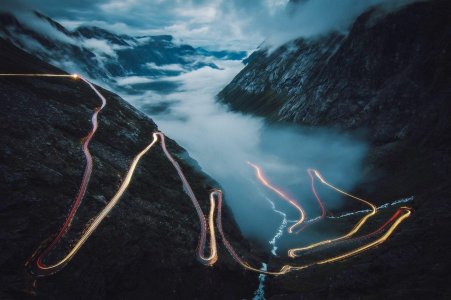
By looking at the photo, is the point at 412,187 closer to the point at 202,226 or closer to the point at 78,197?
the point at 202,226

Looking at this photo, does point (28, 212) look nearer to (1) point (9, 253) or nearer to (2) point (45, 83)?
(1) point (9, 253)

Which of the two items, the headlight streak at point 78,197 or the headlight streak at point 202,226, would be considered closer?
the headlight streak at point 78,197

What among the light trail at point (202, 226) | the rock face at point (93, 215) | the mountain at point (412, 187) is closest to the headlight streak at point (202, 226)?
the light trail at point (202, 226)

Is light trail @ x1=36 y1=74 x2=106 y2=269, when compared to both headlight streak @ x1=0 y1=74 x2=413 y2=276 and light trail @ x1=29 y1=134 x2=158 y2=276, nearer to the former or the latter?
headlight streak @ x1=0 y1=74 x2=413 y2=276

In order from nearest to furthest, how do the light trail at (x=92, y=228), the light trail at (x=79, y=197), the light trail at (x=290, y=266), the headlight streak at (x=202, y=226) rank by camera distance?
the light trail at (x=92, y=228), the light trail at (x=79, y=197), the headlight streak at (x=202, y=226), the light trail at (x=290, y=266)

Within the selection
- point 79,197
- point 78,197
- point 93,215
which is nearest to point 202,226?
point 93,215

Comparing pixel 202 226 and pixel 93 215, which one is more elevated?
pixel 202 226

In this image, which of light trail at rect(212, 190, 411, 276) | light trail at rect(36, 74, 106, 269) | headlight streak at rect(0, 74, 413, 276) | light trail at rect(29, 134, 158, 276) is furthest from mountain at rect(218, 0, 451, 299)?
light trail at rect(36, 74, 106, 269)

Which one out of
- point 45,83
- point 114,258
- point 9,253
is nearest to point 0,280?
point 9,253

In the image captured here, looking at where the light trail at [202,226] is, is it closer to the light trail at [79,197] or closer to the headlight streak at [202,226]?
the headlight streak at [202,226]
